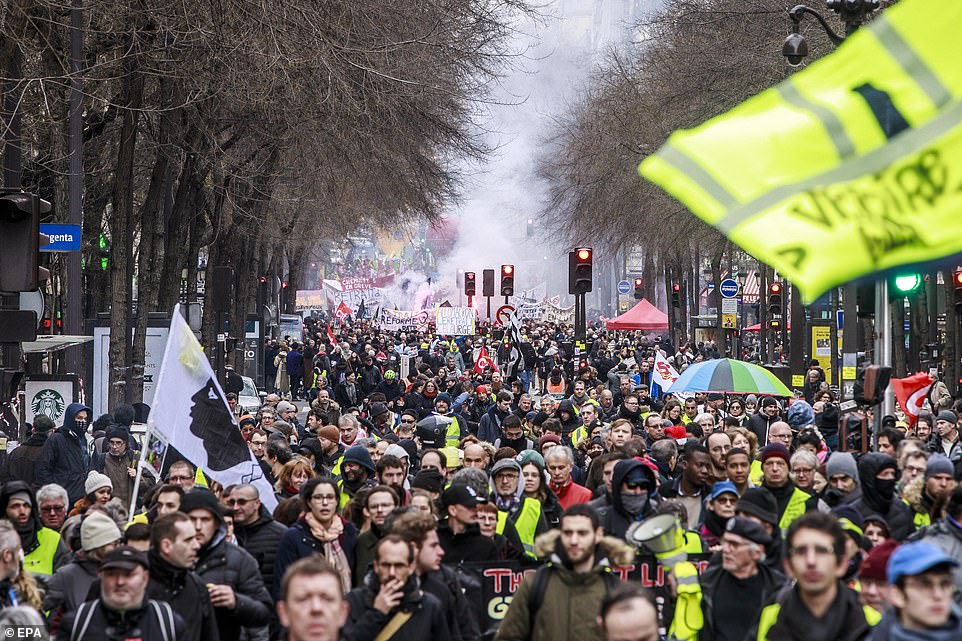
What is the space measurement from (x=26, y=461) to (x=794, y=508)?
805cm

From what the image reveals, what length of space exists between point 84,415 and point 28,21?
13.9 feet

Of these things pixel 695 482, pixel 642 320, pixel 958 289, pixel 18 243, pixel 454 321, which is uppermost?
pixel 454 321

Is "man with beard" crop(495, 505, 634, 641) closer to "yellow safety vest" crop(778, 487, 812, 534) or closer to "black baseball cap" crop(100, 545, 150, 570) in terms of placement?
"black baseball cap" crop(100, 545, 150, 570)

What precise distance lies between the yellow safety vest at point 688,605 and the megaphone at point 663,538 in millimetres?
701

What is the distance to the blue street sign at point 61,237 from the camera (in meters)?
17.9

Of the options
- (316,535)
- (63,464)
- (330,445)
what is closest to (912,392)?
(330,445)

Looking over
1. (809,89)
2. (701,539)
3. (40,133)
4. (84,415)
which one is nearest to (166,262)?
(40,133)

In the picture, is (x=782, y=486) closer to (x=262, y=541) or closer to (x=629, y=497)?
(x=629, y=497)

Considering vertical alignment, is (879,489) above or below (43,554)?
above

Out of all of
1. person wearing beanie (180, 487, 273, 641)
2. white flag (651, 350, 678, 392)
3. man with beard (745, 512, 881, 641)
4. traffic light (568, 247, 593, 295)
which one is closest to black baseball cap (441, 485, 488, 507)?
person wearing beanie (180, 487, 273, 641)

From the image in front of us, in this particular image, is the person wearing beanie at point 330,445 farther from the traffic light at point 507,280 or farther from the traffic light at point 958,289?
the traffic light at point 507,280

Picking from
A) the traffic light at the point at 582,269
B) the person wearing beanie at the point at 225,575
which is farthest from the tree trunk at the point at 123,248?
the person wearing beanie at the point at 225,575

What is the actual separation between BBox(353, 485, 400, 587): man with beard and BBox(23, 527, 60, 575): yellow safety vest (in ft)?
5.87

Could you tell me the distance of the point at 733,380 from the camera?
18.5 m
